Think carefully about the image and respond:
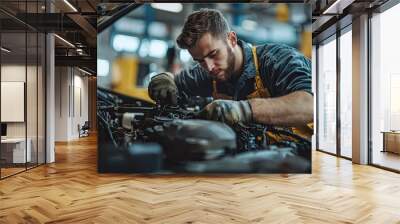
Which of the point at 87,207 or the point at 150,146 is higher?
the point at 150,146

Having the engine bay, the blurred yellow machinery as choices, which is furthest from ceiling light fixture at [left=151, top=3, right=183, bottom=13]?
the engine bay

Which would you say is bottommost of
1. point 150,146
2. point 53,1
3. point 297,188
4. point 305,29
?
point 297,188

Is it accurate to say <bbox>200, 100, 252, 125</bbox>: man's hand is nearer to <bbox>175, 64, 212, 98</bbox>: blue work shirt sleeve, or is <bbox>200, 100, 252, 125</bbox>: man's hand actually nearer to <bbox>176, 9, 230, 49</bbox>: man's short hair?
<bbox>175, 64, 212, 98</bbox>: blue work shirt sleeve

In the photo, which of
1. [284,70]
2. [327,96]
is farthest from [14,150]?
[327,96]

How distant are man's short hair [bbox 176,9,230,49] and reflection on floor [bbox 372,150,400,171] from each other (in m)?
4.13

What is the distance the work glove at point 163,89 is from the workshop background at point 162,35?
0.33 feet

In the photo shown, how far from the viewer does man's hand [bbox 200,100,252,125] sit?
656 centimetres

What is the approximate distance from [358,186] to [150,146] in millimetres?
3396

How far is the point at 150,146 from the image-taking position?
666 cm

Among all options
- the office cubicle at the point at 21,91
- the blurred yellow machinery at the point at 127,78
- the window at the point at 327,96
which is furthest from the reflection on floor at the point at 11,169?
the window at the point at 327,96

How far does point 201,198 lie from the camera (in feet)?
16.1

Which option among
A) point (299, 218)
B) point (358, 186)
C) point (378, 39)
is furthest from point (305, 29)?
point (299, 218)

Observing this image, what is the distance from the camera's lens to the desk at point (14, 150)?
6808 millimetres

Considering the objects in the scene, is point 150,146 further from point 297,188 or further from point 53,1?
point 53,1
